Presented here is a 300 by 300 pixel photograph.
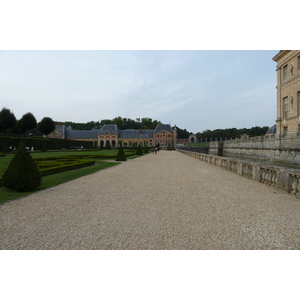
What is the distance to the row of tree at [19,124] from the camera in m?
50.5

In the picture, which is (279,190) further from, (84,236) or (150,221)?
(84,236)

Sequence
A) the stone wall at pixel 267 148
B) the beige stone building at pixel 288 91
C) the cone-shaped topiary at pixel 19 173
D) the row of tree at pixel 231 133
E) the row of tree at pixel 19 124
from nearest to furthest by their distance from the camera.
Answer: the cone-shaped topiary at pixel 19 173 → the stone wall at pixel 267 148 → the beige stone building at pixel 288 91 → the row of tree at pixel 19 124 → the row of tree at pixel 231 133

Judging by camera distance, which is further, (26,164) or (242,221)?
(26,164)

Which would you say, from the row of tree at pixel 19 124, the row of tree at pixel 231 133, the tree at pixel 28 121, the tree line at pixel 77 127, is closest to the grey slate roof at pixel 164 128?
the tree line at pixel 77 127

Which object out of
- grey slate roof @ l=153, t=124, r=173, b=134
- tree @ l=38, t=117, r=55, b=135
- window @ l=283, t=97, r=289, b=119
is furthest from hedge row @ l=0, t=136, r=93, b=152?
grey slate roof @ l=153, t=124, r=173, b=134

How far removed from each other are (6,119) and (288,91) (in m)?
53.4

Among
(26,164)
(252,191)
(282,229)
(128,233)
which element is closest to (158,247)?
(128,233)

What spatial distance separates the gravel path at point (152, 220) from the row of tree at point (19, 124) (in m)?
52.8

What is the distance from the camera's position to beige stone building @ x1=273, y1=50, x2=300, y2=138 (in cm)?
2530

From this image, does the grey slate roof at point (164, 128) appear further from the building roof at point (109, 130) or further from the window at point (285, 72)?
the window at point (285, 72)

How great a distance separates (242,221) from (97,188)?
16.1ft

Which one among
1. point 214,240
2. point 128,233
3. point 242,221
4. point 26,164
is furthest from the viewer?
point 26,164

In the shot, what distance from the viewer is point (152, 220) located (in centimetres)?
424

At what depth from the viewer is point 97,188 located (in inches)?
301
